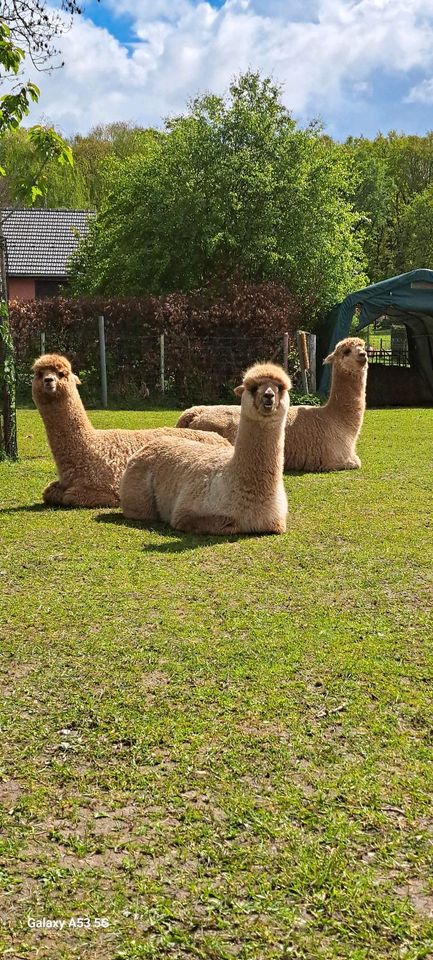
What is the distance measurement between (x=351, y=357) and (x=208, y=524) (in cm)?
449

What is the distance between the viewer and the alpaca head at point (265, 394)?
640 cm

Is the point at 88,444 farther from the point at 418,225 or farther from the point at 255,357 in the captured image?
the point at 418,225

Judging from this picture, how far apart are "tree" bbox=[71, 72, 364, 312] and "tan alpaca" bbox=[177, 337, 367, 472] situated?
13055mm

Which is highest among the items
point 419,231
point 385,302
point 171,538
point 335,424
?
point 419,231

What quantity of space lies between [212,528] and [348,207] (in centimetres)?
2213

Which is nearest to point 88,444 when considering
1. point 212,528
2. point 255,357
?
point 212,528

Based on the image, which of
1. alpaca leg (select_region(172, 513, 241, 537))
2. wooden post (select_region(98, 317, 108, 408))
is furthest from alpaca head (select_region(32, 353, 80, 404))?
wooden post (select_region(98, 317, 108, 408))

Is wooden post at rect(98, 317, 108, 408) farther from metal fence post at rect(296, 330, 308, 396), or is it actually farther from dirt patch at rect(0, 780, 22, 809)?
dirt patch at rect(0, 780, 22, 809)

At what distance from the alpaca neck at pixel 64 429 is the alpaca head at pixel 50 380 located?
52 millimetres

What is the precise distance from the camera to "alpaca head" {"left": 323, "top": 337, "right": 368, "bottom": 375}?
10.4 m

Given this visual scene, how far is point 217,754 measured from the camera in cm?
314

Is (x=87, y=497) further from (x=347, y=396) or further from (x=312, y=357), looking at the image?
(x=312, y=357)

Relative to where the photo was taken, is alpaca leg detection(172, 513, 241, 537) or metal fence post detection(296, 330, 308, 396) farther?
metal fence post detection(296, 330, 308, 396)

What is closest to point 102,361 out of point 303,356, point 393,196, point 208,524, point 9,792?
point 303,356
